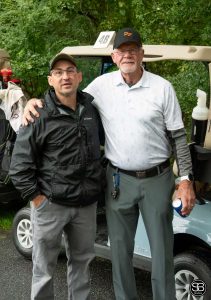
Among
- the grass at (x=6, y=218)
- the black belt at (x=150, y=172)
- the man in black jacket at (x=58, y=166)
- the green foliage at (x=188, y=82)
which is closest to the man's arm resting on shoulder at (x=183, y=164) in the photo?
the black belt at (x=150, y=172)

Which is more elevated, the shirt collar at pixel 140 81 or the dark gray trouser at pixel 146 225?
the shirt collar at pixel 140 81

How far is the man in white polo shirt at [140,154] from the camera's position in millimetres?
3211

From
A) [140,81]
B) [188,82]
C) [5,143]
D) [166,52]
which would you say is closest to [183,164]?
[140,81]

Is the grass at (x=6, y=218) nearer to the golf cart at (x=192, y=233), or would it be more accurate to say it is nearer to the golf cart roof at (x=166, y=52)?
the golf cart at (x=192, y=233)

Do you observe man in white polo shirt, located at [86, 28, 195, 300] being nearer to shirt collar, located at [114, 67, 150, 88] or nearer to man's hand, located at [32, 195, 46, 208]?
shirt collar, located at [114, 67, 150, 88]

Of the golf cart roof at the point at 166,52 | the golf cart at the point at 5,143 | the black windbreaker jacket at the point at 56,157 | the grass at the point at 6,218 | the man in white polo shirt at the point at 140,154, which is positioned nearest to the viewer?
the black windbreaker jacket at the point at 56,157

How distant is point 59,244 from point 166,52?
5.39 ft

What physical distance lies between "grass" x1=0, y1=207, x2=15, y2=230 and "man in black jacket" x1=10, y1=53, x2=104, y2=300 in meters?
2.69

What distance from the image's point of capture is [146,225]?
3.39 meters

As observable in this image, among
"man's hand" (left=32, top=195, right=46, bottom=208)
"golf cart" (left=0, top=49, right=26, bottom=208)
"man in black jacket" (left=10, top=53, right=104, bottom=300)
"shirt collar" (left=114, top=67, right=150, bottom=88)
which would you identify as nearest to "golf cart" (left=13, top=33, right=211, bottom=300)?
"shirt collar" (left=114, top=67, right=150, bottom=88)

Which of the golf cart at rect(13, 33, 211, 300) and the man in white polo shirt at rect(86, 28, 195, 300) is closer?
the man in white polo shirt at rect(86, 28, 195, 300)

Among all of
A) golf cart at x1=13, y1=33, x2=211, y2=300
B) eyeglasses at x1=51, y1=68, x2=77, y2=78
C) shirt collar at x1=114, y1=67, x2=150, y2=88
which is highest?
eyeglasses at x1=51, y1=68, x2=77, y2=78

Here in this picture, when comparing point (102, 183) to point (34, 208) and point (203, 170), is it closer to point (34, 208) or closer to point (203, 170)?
point (34, 208)

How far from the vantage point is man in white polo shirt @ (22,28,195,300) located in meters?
3.21
